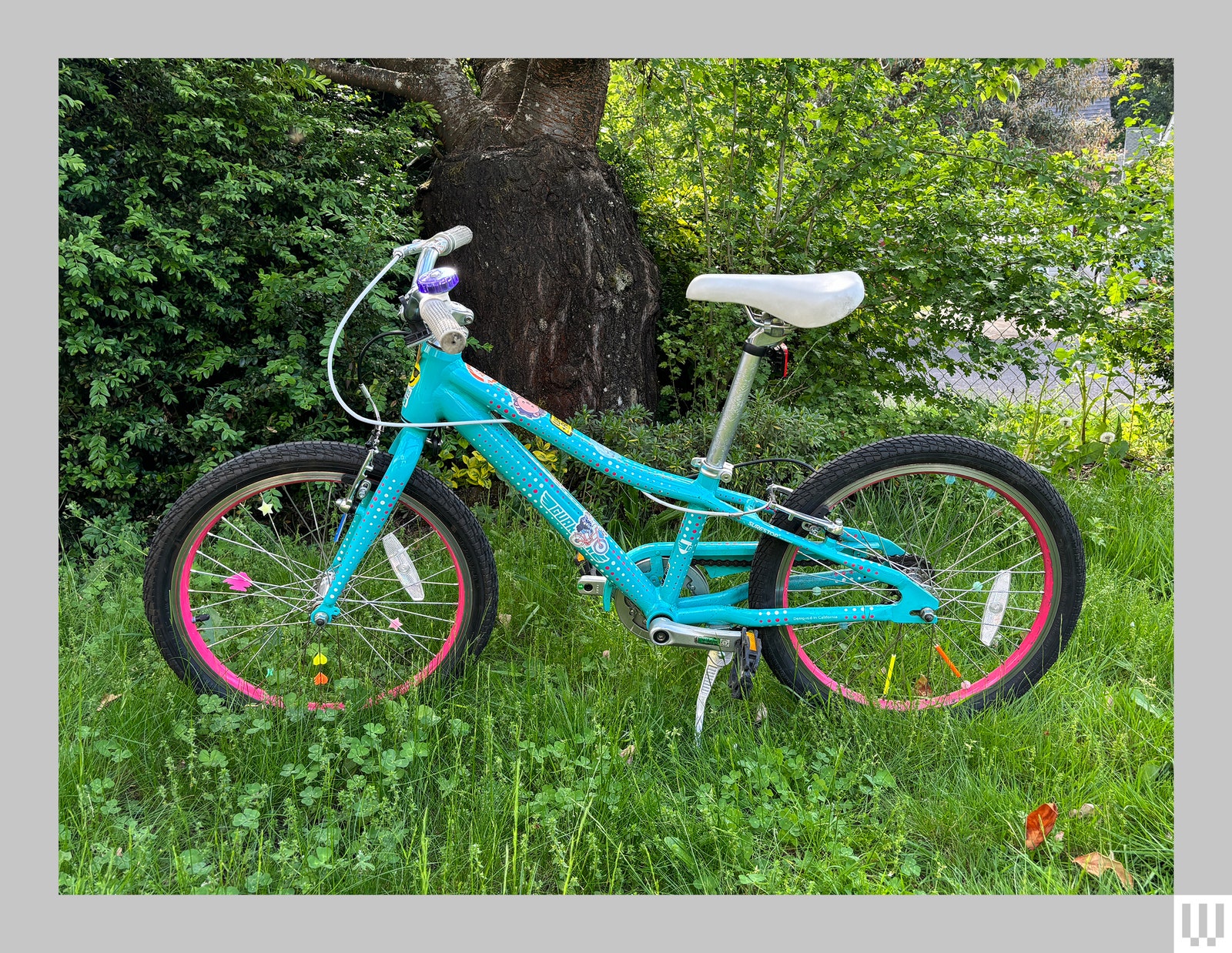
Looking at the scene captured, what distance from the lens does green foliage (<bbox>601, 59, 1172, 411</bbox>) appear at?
3.87 meters

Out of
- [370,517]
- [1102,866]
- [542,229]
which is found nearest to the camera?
[1102,866]

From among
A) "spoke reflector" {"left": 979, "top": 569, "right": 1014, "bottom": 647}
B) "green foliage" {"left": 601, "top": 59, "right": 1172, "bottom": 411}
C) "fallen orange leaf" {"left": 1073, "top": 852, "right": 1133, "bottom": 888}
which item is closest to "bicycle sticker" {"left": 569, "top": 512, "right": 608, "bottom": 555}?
"spoke reflector" {"left": 979, "top": 569, "right": 1014, "bottom": 647}

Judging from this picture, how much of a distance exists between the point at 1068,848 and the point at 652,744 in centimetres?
106

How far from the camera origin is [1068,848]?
6.89ft

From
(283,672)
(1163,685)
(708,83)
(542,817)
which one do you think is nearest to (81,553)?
(283,672)

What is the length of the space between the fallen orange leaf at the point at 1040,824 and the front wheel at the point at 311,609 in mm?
1525

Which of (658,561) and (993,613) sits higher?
(658,561)

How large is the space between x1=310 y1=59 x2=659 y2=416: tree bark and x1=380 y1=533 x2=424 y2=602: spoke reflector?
149 centimetres

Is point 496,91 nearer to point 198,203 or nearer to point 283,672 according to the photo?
point 198,203

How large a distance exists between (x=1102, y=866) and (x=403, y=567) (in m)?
1.94

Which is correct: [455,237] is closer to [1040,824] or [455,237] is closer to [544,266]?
[544,266]

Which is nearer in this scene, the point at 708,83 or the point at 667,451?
the point at 667,451

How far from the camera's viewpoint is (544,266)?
12.5 feet

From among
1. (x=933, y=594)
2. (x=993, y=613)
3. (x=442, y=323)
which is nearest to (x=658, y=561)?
(x=933, y=594)
